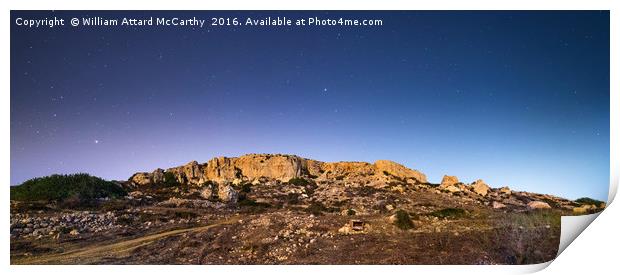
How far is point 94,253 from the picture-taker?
29.0 ft

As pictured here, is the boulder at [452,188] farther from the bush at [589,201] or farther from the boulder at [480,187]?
the bush at [589,201]

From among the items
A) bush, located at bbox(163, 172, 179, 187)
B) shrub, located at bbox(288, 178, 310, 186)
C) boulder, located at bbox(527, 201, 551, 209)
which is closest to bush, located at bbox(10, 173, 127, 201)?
bush, located at bbox(163, 172, 179, 187)

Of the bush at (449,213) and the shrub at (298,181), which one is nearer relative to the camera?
the bush at (449,213)

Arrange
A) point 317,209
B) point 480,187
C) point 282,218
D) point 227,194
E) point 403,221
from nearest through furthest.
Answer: point 403,221, point 282,218, point 317,209, point 480,187, point 227,194

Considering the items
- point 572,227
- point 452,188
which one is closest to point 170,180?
point 452,188

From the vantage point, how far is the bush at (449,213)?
10930 mm

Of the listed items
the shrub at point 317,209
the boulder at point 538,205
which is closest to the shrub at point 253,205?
the shrub at point 317,209

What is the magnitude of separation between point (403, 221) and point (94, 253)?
604cm

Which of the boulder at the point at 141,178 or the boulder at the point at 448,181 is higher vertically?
the boulder at the point at 141,178

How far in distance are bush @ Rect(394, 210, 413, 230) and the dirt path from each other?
4.51 m

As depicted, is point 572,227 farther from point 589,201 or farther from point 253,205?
point 253,205

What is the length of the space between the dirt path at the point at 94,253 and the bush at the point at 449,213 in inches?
222
